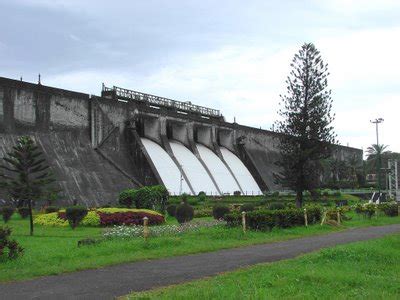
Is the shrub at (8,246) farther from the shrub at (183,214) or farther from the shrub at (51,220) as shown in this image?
the shrub at (183,214)

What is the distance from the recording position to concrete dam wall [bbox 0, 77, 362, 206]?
3488 cm

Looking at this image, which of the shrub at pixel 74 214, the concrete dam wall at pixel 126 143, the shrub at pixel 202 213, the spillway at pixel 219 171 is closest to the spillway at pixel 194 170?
the concrete dam wall at pixel 126 143

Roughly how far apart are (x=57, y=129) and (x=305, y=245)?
26.9 meters

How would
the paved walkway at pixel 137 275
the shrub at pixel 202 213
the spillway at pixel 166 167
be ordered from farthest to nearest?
the spillway at pixel 166 167
the shrub at pixel 202 213
the paved walkway at pixel 137 275

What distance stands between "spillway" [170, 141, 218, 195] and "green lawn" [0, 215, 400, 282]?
27.7 meters

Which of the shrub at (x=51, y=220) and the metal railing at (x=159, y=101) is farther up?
the metal railing at (x=159, y=101)

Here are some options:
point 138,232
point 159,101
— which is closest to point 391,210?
Answer: point 138,232

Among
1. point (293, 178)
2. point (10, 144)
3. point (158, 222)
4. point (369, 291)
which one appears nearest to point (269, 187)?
point (293, 178)

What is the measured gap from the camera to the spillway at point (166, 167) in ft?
143

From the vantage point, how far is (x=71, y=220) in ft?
68.1

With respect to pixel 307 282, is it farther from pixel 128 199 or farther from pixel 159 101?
pixel 159 101

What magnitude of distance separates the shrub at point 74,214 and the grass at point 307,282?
1203 cm

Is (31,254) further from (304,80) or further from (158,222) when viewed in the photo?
(304,80)

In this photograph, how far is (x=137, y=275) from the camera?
9172 mm
